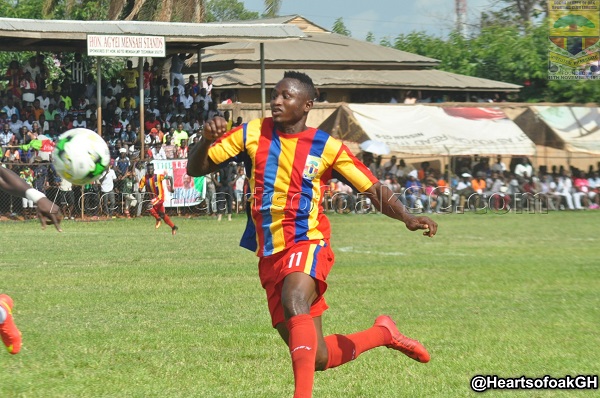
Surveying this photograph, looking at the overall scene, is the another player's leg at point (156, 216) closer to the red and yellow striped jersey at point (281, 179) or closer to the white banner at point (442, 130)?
the white banner at point (442, 130)

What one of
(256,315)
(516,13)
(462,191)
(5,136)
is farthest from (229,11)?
(256,315)

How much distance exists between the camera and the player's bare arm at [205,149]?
613cm

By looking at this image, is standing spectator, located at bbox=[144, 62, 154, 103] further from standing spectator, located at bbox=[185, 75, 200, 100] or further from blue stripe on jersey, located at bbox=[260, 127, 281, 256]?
blue stripe on jersey, located at bbox=[260, 127, 281, 256]

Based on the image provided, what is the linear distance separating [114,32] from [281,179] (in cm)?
2220

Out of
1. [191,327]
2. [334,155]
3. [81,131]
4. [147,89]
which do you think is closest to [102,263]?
[191,327]

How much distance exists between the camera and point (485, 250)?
18.6 meters

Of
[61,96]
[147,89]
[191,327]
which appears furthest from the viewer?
[147,89]

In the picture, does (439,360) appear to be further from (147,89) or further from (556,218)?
(147,89)

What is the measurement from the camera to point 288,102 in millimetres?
6504

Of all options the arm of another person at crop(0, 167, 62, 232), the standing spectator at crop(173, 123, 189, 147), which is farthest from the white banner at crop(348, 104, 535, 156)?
the arm of another person at crop(0, 167, 62, 232)

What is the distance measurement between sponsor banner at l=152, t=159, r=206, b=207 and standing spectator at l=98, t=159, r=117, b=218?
116 cm

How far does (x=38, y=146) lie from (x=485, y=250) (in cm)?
1210

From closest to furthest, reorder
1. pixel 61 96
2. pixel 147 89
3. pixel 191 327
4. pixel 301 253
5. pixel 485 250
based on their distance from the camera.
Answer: pixel 301 253 → pixel 191 327 → pixel 485 250 → pixel 61 96 → pixel 147 89

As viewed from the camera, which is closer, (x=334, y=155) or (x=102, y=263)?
(x=334, y=155)
